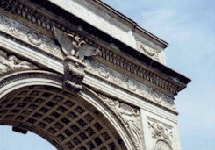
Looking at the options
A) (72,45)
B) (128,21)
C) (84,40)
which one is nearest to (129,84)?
(84,40)

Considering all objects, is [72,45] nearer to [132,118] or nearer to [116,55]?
[116,55]

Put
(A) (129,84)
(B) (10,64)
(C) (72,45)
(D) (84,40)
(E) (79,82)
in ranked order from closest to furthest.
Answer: (B) (10,64), (E) (79,82), (C) (72,45), (D) (84,40), (A) (129,84)

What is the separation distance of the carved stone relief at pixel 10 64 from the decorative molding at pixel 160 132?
14.4 ft

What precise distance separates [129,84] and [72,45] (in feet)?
7.75

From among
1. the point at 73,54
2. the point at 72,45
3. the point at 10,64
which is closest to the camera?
the point at 10,64

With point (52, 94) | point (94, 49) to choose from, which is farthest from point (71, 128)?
point (94, 49)

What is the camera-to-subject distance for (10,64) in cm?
894

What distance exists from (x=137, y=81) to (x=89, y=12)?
9.51 feet

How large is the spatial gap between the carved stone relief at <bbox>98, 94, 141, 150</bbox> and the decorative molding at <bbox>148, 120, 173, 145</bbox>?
0.58m

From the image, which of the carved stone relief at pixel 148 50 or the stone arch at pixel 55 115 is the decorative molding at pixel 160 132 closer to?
the stone arch at pixel 55 115

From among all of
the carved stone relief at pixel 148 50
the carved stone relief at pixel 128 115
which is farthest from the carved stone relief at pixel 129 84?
the carved stone relief at pixel 148 50

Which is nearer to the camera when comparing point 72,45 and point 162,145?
point 72,45

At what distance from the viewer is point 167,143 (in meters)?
11.4

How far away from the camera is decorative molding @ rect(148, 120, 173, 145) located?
11258 mm
